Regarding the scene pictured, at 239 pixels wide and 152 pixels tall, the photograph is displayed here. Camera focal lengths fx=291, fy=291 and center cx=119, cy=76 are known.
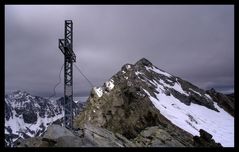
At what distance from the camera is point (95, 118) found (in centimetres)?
5750

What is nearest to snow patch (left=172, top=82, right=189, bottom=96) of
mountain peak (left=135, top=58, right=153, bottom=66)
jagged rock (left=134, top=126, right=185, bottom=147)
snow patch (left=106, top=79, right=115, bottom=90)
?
mountain peak (left=135, top=58, right=153, bottom=66)

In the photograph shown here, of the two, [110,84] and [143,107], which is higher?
[110,84]

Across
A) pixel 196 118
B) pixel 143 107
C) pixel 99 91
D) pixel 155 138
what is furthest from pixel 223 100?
pixel 155 138

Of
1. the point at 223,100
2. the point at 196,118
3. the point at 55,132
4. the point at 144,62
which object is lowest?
the point at 223,100

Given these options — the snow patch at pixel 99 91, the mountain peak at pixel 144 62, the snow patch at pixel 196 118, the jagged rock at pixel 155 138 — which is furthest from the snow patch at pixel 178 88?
the jagged rock at pixel 155 138

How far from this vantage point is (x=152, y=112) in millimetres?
52000

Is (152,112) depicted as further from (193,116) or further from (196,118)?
(193,116)

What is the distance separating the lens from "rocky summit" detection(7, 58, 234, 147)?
4316cm

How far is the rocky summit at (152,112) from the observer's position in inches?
1699

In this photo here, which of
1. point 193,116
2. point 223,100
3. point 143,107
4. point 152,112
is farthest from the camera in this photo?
point 223,100

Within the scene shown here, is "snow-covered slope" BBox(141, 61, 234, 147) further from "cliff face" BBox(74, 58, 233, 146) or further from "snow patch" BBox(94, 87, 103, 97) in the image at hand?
"snow patch" BBox(94, 87, 103, 97)

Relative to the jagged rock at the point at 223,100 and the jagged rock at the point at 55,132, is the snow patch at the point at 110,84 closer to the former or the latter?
the jagged rock at the point at 223,100
